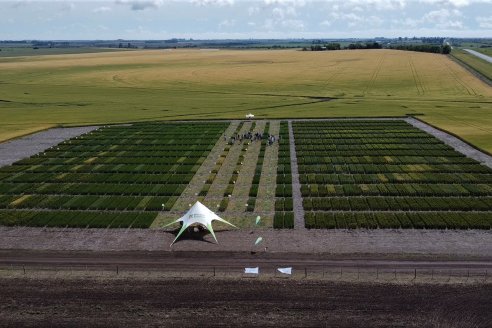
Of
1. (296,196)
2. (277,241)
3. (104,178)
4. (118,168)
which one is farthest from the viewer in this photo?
(118,168)

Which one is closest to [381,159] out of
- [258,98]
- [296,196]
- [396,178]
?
[396,178]

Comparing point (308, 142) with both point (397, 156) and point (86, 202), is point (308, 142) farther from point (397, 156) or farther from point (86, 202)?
point (86, 202)

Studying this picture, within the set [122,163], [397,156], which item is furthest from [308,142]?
[122,163]

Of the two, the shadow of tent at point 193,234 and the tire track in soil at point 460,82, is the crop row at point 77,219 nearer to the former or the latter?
the shadow of tent at point 193,234

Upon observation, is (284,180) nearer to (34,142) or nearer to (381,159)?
(381,159)

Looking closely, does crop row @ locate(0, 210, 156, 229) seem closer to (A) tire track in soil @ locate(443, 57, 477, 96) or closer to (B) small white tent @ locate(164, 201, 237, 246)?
(B) small white tent @ locate(164, 201, 237, 246)

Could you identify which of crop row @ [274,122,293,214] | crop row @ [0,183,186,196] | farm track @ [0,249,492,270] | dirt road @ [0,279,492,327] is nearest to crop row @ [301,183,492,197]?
crop row @ [274,122,293,214]

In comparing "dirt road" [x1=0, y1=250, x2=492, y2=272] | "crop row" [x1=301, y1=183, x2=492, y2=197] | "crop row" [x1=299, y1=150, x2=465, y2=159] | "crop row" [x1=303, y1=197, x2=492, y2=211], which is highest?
"crop row" [x1=299, y1=150, x2=465, y2=159]

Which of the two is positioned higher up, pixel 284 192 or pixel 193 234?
pixel 284 192
